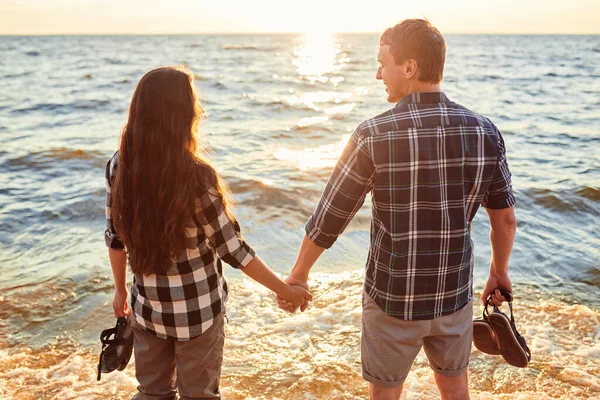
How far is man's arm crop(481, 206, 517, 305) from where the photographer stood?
267 cm

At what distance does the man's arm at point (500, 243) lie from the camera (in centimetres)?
267

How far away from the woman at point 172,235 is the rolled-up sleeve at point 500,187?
1.14 meters

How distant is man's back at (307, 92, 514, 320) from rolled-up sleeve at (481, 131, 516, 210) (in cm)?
1

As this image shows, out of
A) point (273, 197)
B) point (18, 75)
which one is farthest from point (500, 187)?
point (18, 75)

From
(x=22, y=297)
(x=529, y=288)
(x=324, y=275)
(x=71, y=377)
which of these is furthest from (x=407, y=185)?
(x=22, y=297)

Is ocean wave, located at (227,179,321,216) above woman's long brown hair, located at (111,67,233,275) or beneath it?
beneath

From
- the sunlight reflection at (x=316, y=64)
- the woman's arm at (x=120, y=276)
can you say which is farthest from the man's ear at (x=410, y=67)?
the sunlight reflection at (x=316, y=64)

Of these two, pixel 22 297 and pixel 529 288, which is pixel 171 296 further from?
pixel 529 288

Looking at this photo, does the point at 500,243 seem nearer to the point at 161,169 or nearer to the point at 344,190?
the point at 344,190

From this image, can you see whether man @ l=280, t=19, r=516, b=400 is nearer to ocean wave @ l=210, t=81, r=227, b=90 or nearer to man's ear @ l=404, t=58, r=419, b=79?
man's ear @ l=404, t=58, r=419, b=79

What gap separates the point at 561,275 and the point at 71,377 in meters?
5.22

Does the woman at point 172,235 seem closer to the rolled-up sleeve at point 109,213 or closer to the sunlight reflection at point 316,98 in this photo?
the rolled-up sleeve at point 109,213

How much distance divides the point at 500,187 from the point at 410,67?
2.36ft

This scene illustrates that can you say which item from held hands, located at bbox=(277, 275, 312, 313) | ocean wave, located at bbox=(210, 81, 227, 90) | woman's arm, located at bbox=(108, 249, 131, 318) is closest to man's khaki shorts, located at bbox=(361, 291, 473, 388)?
held hands, located at bbox=(277, 275, 312, 313)
